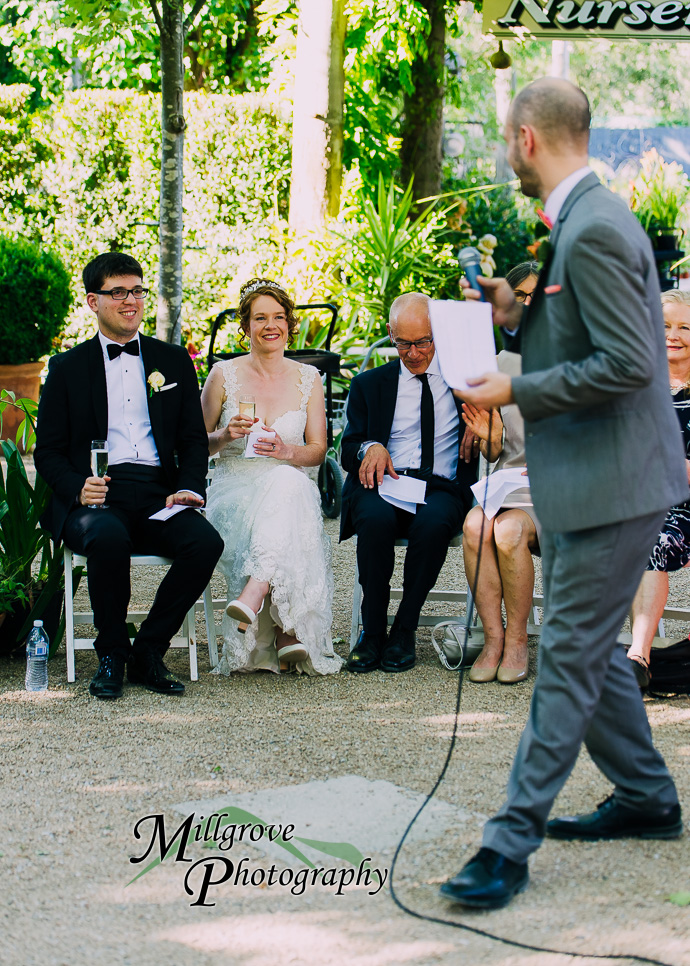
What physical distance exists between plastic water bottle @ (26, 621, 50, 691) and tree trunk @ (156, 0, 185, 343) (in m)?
3.08

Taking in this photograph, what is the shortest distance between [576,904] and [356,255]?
839 centimetres

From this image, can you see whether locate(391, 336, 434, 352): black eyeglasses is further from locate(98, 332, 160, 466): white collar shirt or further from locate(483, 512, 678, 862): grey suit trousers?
locate(483, 512, 678, 862): grey suit trousers

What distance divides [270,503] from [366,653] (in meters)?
0.77

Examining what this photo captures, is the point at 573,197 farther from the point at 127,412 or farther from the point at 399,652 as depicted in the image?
the point at 127,412

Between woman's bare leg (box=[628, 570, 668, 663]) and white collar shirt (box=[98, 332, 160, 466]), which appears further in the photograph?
white collar shirt (box=[98, 332, 160, 466])

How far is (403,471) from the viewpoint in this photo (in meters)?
5.17

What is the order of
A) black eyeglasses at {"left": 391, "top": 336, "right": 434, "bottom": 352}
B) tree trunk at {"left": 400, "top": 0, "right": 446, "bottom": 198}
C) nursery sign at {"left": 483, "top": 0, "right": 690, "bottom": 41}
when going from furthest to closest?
tree trunk at {"left": 400, "top": 0, "right": 446, "bottom": 198}, nursery sign at {"left": 483, "top": 0, "right": 690, "bottom": 41}, black eyeglasses at {"left": 391, "top": 336, "right": 434, "bottom": 352}

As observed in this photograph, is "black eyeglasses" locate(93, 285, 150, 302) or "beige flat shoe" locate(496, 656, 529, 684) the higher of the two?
"black eyeglasses" locate(93, 285, 150, 302)

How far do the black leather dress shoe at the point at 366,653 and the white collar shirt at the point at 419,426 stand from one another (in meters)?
0.80

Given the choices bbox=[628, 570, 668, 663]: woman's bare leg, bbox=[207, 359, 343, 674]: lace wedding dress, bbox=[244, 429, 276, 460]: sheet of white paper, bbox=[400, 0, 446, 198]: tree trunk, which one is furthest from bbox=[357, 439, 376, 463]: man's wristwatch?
bbox=[400, 0, 446, 198]: tree trunk

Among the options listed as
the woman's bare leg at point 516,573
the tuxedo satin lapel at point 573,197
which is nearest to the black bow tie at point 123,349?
the woman's bare leg at point 516,573

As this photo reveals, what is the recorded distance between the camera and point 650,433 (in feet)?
8.87

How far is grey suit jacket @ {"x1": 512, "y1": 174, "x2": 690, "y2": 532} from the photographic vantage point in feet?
8.36

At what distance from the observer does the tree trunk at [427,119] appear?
1305 cm
